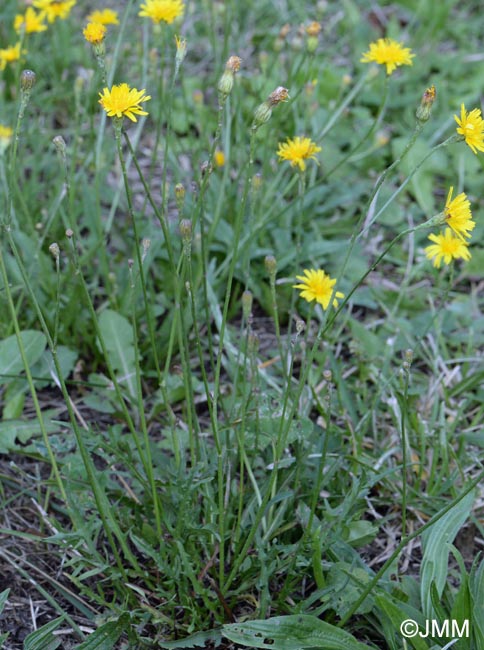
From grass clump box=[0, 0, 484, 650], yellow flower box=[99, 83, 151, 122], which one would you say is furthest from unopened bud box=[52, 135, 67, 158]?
yellow flower box=[99, 83, 151, 122]

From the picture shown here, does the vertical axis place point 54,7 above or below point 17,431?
above

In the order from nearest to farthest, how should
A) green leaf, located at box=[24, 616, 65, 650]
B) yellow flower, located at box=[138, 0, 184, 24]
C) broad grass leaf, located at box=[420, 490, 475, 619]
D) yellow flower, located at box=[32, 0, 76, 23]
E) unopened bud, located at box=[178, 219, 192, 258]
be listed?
unopened bud, located at box=[178, 219, 192, 258] < green leaf, located at box=[24, 616, 65, 650] < broad grass leaf, located at box=[420, 490, 475, 619] < yellow flower, located at box=[138, 0, 184, 24] < yellow flower, located at box=[32, 0, 76, 23]

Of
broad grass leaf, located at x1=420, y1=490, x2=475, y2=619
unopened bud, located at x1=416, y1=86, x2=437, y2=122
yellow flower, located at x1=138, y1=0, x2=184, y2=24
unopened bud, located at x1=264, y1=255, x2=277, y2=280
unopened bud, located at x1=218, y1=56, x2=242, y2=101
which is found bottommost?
broad grass leaf, located at x1=420, y1=490, x2=475, y2=619

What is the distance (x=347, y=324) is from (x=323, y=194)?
1.82 ft

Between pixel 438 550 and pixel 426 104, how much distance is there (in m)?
0.87

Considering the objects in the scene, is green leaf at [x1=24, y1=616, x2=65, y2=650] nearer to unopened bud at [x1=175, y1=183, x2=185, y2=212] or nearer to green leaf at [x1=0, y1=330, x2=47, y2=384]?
green leaf at [x1=0, y1=330, x2=47, y2=384]

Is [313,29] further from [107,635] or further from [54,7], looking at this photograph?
[107,635]

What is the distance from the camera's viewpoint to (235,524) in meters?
1.56

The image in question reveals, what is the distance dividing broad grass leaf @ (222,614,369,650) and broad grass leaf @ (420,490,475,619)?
0.20m

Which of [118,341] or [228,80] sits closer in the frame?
[228,80]

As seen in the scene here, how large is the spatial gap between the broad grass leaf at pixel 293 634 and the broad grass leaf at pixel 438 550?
20cm

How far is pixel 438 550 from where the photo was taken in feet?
5.10

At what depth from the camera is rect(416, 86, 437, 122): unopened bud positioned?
4.29 ft

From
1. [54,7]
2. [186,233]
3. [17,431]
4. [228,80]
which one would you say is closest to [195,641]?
[17,431]
